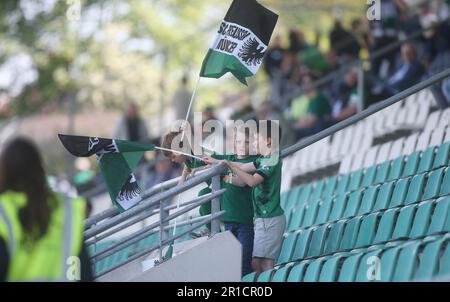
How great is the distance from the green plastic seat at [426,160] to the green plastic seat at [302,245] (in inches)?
45.9

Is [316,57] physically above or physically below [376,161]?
above

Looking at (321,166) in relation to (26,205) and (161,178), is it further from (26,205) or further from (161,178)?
(26,205)

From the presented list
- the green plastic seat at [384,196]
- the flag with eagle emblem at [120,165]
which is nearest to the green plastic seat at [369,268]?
the green plastic seat at [384,196]

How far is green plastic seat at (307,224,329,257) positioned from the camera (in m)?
11.0

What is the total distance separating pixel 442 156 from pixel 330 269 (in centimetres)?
250

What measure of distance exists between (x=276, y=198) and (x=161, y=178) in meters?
7.44

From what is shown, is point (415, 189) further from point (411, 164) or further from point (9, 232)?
point (9, 232)

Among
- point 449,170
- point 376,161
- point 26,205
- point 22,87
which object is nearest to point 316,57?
point 376,161

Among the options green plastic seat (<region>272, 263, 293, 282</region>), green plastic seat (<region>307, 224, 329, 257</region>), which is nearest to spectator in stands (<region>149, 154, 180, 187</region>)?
green plastic seat (<region>307, 224, 329, 257</region>)

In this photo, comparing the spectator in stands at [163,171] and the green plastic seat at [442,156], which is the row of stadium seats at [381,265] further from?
the spectator in stands at [163,171]

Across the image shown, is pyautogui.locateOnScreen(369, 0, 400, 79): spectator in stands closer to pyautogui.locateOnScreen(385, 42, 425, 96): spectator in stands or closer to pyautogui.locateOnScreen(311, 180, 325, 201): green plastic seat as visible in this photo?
pyautogui.locateOnScreen(385, 42, 425, 96): spectator in stands
